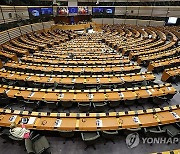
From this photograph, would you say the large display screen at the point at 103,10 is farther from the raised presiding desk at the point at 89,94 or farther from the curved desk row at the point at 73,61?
the raised presiding desk at the point at 89,94

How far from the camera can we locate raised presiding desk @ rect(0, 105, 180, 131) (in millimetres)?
5768

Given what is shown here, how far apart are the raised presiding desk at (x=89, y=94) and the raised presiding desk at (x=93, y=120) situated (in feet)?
3.85

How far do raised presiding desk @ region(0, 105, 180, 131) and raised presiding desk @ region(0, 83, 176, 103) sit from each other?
3.85ft

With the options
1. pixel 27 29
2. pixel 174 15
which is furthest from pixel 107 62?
pixel 174 15

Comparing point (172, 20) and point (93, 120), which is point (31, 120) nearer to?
point (93, 120)

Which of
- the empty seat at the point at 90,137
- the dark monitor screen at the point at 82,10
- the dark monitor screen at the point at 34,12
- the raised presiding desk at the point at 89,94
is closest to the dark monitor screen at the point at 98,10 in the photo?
the dark monitor screen at the point at 82,10

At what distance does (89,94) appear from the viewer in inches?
306

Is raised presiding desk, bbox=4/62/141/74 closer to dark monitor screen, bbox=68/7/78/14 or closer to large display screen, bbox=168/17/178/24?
large display screen, bbox=168/17/178/24

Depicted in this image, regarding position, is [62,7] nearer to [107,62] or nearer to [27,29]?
[27,29]

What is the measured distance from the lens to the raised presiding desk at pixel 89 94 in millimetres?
7434

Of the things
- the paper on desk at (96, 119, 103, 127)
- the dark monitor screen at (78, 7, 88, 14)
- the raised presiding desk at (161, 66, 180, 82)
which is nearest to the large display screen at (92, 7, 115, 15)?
the dark monitor screen at (78, 7, 88, 14)

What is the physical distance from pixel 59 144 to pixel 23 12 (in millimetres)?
23508

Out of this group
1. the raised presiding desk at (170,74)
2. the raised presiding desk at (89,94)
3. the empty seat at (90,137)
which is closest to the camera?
the empty seat at (90,137)

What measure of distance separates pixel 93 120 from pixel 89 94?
1926 millimetres
